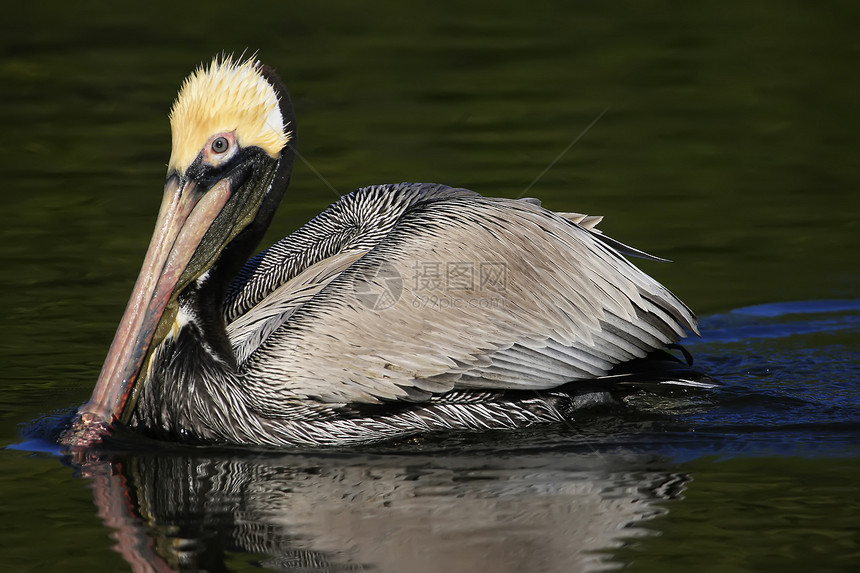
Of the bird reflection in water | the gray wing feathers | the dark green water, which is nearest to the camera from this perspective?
the bird reflection in water

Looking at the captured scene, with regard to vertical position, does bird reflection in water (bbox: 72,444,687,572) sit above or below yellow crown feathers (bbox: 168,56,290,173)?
below

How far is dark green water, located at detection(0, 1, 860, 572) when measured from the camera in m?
4.35

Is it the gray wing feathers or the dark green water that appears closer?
the dark green water

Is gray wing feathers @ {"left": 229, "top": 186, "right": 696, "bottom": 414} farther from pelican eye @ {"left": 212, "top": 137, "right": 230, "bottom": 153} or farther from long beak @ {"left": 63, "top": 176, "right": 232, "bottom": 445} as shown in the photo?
pelican eye @ {"left": 212, "top": 137, "right": 230, "bottom": 153}

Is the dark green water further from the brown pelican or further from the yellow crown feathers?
the yellow crown feathers

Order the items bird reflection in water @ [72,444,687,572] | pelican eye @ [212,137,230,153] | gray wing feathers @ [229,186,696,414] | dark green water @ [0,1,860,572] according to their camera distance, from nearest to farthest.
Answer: bird reflection in water @ [72,444,687,572] → dark green water @ [0,1,860,572] → gray wing feathers @ [229,186,696,414] → pelican eye @ [212,137,230,153]

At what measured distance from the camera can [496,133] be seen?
1015 centimetres

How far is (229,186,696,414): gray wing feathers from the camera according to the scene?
16.8ft

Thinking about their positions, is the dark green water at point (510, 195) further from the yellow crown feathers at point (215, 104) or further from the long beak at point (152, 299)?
the yellow crown feathers at point (215, 104)

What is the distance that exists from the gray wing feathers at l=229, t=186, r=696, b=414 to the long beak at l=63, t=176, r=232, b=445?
41cm

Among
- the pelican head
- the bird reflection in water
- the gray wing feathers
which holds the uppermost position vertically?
the pelican head

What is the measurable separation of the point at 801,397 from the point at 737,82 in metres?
6.02

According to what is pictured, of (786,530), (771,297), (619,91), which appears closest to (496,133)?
(619,91)

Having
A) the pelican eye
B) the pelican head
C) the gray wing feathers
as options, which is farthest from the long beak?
the gray wing feathers
